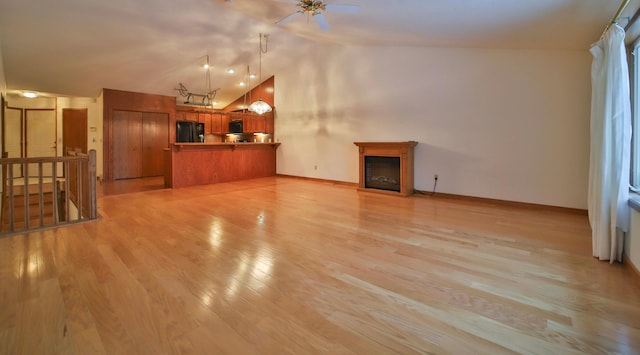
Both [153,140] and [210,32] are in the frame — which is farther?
[153,140]

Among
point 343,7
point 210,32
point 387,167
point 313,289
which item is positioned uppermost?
point 210,32

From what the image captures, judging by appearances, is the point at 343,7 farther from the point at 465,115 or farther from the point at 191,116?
the point at 191,116

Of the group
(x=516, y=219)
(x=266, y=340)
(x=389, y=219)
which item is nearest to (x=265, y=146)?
(x=389, y=219)

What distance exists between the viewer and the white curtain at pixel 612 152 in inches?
96.0

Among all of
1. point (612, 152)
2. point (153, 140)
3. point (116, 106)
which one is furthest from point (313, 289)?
point (153, 140)

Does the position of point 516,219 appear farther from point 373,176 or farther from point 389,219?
point 373,176

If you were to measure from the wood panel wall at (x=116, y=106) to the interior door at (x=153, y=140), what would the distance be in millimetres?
229

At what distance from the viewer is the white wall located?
4273mm

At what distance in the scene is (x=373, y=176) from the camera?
20.2 ft

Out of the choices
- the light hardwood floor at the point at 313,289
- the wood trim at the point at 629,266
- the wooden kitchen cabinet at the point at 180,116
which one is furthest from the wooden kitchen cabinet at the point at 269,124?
the wood trim at the point at 629,266

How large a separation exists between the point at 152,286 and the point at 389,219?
2.75 meters

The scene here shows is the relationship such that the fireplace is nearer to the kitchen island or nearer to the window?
the window

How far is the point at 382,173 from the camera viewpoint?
6.04 metres

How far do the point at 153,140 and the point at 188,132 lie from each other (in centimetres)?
98
